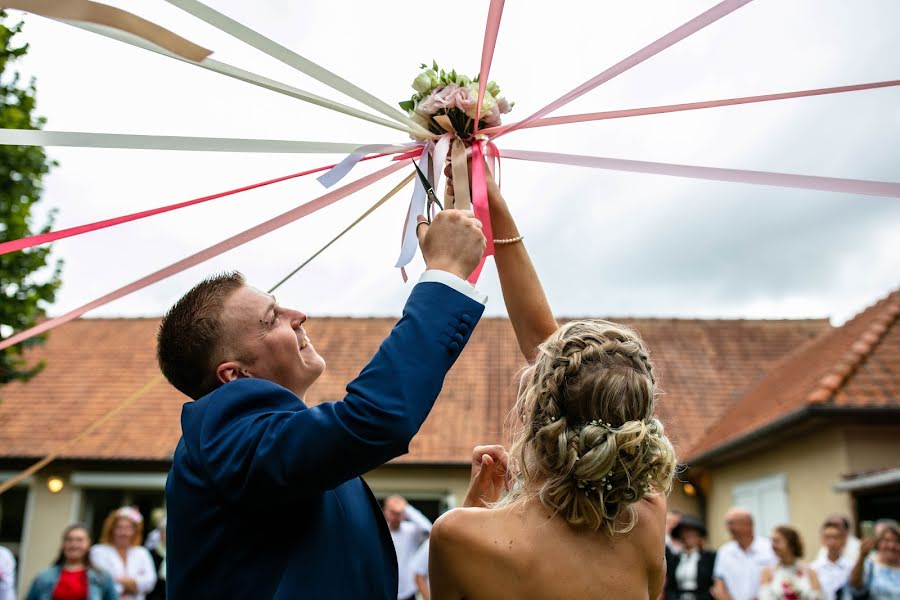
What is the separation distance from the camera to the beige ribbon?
174cm

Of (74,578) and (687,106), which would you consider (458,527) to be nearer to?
(687,106)

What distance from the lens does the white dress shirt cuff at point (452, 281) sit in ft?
5.59

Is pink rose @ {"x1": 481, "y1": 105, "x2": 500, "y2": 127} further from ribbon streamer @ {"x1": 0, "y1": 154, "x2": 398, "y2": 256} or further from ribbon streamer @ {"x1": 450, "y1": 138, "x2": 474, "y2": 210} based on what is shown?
ribbon streamer @ {"x1": 0, "y1": 154, "x2": 398, "y2": 256}

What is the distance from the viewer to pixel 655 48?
2.08 metres

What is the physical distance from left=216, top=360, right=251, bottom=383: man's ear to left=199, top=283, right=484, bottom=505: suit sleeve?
0.26 meters

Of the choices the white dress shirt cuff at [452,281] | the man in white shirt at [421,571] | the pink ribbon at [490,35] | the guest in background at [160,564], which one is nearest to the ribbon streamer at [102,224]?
the pink ribbon at [490,35]

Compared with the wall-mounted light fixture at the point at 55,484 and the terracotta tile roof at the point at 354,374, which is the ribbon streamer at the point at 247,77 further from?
the wall-mounted light fixture at the point at 55,484

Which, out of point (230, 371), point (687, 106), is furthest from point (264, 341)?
point (687, 106)

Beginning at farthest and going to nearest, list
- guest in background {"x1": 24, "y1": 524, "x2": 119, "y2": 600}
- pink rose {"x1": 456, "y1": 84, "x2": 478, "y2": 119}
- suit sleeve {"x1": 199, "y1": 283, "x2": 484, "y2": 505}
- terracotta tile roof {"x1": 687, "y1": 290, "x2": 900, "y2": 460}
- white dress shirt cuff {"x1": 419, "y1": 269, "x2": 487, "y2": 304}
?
terracotta tile roof {"x1": 687, "y1": 290, "x2": 900, "y2": 460} → guest in background {"x1": 24, "y1": 524, "x2": 119, "y2": 600} → pink rose {"x1": 456, "y1": 84, "x2": 478, "y2": 119} → white dress shirt cuff {"x1": 419, "y1": 269, "x2": 487, "y2": 304} → suit sleeve {"x1": 199, "y1": 283, "x2": 484, "y2": 505}

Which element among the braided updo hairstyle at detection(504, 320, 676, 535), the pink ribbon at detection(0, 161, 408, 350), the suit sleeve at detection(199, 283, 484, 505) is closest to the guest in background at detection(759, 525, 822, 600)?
the braided updo hairstyle at detection(504, 320, 676, 535)

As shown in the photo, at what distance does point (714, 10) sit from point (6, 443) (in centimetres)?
1693

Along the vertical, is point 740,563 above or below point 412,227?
below

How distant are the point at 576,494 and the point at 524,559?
182 mm

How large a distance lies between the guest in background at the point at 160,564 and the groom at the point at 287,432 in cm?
618
